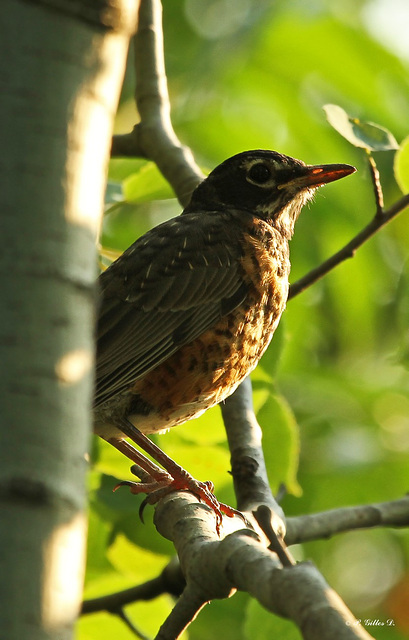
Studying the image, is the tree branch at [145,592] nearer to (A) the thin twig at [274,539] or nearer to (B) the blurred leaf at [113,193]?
(B) the blurred leaf at [113,193]

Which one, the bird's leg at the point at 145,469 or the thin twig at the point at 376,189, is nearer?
the thin twig at the point at 376,189

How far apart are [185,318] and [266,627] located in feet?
5.38

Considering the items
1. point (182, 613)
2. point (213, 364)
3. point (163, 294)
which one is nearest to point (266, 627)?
point (182, 613)

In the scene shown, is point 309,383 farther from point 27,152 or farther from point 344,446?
point 27,152

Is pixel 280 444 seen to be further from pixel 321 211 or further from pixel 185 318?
pixel 321 211

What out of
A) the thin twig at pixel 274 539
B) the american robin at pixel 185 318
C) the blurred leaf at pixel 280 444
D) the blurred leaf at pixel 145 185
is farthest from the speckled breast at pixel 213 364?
the thin twig at pixel 274 539

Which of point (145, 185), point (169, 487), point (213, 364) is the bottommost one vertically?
point (169, 487)

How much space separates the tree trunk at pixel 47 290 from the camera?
142 centimetres

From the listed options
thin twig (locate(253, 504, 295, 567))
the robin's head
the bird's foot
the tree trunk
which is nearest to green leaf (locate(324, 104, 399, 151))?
the robin's head

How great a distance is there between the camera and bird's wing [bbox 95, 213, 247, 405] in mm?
4191

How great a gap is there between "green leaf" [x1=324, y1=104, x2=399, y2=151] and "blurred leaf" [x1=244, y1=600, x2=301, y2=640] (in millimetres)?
1747

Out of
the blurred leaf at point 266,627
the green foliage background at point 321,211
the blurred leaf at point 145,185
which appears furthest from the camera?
the green foliage background at point 321,211

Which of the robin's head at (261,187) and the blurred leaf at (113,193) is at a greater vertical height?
the robin's head at (261,187)

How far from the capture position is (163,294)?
4.54 metres
